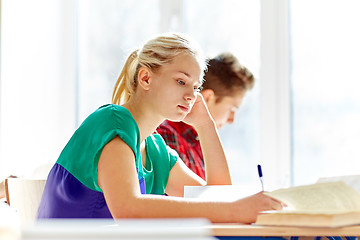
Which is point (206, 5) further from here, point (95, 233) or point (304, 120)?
point (95, 233)

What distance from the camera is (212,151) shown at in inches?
67.6

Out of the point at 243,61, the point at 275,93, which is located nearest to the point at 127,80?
the point at 243,61

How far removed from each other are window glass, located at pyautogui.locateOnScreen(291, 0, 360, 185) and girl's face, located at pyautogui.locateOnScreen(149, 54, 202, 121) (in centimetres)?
139

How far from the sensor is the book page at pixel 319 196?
956mm

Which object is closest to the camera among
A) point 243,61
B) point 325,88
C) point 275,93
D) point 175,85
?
point 175,85

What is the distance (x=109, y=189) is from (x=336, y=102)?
5.92 ft

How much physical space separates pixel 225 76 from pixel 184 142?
1.21ft

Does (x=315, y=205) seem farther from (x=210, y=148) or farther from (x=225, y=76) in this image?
(x=225, y=76)

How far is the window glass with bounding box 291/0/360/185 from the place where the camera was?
262cm

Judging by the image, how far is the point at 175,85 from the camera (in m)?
1.43

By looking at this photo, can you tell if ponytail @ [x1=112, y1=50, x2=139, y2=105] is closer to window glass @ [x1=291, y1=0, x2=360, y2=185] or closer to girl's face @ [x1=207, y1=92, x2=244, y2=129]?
girl's face @ [x1=207, y1=92, x2=244, y2=129]

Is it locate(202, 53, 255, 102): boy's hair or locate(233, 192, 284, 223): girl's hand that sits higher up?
locate(202, 53, 255, 102): boy's hair

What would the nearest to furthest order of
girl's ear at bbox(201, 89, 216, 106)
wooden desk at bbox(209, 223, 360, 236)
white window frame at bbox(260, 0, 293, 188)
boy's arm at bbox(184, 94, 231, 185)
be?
wooden desk at bbox(209, 223, 360, 236), boy's arm at bbox(184, 94, 231, 185), girl's ear at bbox(201, 89, 216, 106), white window frame at bbox(260, 0, 293, 188)

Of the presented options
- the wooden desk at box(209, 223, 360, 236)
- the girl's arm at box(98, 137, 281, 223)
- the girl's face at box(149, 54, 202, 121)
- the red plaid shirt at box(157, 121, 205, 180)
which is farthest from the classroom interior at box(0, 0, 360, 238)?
the wooden desk at box(209, 223, 360, 236)
